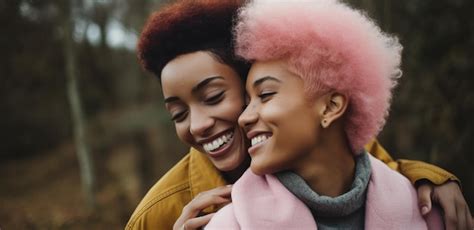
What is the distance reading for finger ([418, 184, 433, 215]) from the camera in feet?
6.47

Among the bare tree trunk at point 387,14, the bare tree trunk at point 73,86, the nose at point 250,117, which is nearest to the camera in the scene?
the nose at point 250,117

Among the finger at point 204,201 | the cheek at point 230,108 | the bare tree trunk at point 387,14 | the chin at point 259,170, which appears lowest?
the finger at point 204,201

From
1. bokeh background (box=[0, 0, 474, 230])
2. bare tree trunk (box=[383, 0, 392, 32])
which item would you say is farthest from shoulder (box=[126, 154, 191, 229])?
bare tree trunk (box=[383, 0, 392, 32])

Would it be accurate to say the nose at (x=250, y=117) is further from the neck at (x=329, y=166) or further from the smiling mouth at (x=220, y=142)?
the smiling mouth at (x=220, y=142)

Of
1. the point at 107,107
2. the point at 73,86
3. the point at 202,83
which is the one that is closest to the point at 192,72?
the point at 202,83

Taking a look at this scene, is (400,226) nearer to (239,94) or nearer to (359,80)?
(359,80)

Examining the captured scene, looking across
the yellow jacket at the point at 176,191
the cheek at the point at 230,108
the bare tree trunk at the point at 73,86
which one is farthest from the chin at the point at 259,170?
the bare tree trunk at the point at 73,86

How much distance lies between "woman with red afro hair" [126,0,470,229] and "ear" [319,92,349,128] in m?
0.48

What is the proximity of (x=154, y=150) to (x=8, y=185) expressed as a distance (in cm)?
508

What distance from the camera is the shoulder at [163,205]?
246 cm

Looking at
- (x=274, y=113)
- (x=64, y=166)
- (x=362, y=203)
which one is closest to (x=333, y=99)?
(x=274, y=113)

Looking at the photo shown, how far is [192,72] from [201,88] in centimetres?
9

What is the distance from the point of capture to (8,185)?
516 inches

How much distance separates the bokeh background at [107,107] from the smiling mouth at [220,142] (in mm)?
2884
